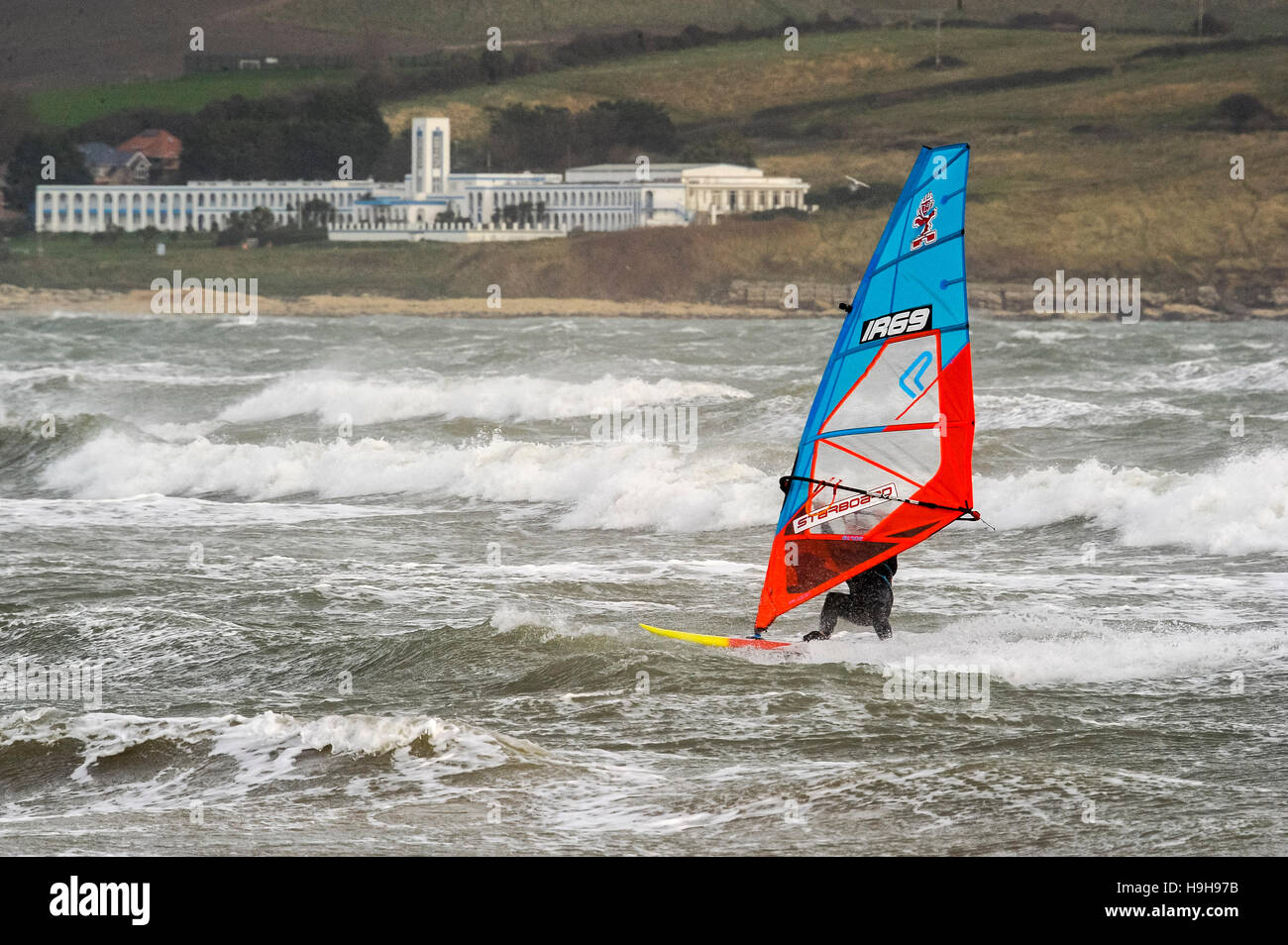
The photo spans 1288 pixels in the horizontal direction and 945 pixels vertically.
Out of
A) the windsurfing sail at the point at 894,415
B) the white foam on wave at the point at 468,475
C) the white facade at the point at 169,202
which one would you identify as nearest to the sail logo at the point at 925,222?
the windsurfing sail at the point at 894,415

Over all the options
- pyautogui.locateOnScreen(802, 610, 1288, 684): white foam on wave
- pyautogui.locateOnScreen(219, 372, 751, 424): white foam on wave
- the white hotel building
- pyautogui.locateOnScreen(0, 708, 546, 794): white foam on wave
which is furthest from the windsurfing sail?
the white hotel building

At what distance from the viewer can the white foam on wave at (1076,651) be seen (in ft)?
32.3

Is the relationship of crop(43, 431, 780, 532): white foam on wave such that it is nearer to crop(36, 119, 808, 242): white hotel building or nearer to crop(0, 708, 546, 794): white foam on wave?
crop(0, 708, 546, 794): white foam on wave

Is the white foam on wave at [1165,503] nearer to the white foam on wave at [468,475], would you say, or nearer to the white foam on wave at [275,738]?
the white foam on wave at [468,475]

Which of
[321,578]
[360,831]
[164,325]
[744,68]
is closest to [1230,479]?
[321,578]

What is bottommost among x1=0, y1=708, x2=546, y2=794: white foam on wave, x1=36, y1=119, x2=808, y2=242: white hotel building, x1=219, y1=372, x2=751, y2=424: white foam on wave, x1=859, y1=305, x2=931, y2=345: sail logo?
x1=0, y1=708, x2=546, y2=794: white foam on wave

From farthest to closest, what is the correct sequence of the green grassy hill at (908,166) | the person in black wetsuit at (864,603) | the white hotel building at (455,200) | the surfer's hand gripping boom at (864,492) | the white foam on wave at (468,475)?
1. the white hotel building at (455,200)
2. the green grassy hill at (908,166)
3. the white foam on wave at (468,475)
4. the person in black wetsuit at (864,603)
5. the surfer's hand gripping boom at (864,492)

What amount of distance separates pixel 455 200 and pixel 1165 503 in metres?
138

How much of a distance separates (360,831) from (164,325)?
80.0 m

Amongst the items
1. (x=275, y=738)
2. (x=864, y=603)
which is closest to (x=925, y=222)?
(x=864, y=603)

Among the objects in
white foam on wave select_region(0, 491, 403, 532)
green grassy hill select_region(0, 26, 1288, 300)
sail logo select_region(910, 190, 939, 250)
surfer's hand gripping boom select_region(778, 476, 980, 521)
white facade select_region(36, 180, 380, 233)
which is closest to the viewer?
sail logo select_region(910, 190, 939, 250)

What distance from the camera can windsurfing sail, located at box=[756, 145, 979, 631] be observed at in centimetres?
945

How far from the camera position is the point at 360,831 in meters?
7.11

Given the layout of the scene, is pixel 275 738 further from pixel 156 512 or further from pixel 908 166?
pixel 908 166
